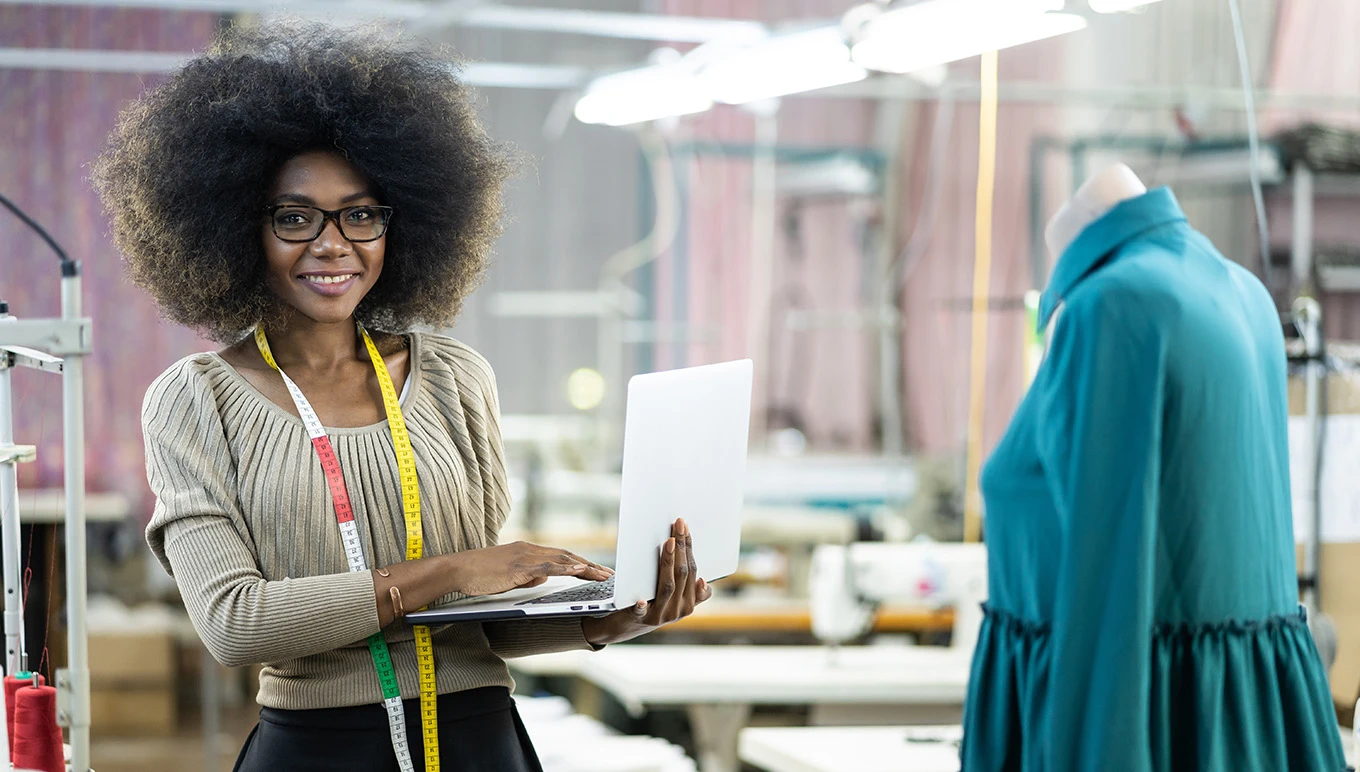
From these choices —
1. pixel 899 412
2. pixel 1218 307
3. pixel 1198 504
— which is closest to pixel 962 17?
pixel 1218 307

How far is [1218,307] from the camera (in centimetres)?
154

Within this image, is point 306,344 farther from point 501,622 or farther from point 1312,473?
point 1312,473

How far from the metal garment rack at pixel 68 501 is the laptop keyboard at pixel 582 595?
1.92 feet

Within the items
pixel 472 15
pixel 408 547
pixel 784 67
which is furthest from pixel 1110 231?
pixel 472 15

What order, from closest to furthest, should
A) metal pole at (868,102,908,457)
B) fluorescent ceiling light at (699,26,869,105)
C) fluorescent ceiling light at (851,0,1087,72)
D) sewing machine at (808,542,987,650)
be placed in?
fluorescent ceiling light at (851,0,1087,72) < fluorescent ceiling light at (699,26,869,105) < sewing machine at (808,542,987,650) < metal pole at (868,102,908,457)

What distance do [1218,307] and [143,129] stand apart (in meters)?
1.19

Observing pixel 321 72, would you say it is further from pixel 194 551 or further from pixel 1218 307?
pixel 1218 307

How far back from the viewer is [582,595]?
1.49 metres

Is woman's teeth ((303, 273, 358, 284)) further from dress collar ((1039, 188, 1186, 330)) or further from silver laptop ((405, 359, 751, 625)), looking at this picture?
dress collar ((1039, 188, 1186, 330))

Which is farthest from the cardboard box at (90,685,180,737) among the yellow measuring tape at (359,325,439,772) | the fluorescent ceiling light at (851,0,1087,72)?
the yellow measuring tape at (359,325,439,772)

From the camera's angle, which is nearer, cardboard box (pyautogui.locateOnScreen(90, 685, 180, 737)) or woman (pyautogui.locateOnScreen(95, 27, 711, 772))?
woman (pyautogui.locateOnScreen(95, 27, 711, 772))

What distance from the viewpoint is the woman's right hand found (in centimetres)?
139

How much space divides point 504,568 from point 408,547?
11 cm

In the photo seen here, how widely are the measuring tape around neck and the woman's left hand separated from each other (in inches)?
8.2
